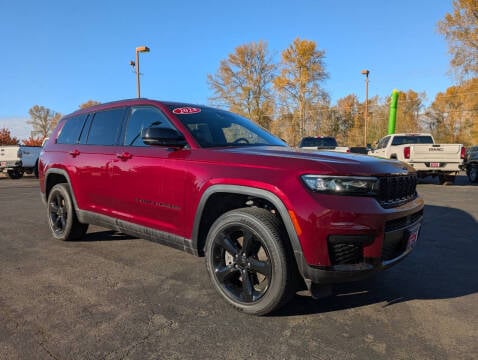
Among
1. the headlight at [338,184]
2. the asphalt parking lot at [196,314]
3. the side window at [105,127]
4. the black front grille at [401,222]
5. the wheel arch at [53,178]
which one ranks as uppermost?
the side window at [105,127]

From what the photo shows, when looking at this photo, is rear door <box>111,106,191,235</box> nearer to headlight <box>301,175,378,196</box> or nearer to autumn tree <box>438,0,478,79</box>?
headlight <box>301,175,378,196</box>

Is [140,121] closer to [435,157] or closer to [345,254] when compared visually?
[345,254]

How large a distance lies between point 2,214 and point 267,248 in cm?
675

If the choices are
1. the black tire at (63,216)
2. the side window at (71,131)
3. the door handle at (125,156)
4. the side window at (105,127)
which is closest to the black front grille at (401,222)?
the door handle at (125,156)

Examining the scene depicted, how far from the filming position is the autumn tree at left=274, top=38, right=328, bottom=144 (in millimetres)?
40219

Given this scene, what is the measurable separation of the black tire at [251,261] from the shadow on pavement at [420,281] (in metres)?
0.26

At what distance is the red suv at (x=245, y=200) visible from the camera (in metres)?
2.37

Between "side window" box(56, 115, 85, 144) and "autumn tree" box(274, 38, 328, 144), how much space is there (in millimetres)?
37317

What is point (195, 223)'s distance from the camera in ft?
9.88

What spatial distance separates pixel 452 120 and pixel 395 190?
151 feet

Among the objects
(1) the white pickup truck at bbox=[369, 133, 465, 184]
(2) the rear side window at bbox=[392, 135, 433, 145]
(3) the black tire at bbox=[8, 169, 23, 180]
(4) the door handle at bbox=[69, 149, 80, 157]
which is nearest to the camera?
(4) the door handle at bbox=[69, 149, 80, 157]

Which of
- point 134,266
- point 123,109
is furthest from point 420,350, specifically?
point 123,109

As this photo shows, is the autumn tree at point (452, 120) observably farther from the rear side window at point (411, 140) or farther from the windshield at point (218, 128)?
the windshield at point (218, 128)

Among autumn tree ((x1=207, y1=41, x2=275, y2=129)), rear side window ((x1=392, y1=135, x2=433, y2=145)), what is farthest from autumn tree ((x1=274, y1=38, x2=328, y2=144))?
rear side window ((x1=392, y1=135, x2=433, y2=145))
